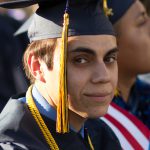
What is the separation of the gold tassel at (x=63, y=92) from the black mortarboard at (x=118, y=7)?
2.93 ft

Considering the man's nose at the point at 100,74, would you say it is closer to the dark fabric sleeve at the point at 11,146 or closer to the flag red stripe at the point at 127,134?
the dark fabric sleeve at the point at 11,146

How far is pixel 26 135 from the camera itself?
220 centimetres

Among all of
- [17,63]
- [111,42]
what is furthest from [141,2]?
[111,42]

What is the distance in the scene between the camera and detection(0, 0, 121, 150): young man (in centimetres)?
226

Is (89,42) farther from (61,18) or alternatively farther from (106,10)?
(106,10)

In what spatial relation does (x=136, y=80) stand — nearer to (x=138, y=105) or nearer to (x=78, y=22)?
(x=138, y=105)

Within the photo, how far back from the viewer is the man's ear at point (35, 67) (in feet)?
7.76

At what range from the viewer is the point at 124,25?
324 cm

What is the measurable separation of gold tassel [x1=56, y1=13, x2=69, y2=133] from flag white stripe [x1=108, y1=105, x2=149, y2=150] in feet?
2.93

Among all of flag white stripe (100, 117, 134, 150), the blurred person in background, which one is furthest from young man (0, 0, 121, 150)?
the blurred person in background

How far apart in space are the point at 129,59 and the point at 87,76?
103cm

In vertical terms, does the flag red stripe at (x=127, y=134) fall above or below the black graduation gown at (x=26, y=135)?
below

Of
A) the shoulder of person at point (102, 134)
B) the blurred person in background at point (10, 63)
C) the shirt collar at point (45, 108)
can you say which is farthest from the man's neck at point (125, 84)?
the shirt collar at point (45, 108)

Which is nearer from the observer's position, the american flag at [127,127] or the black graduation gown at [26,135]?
the black graduation gown at [26,135]
